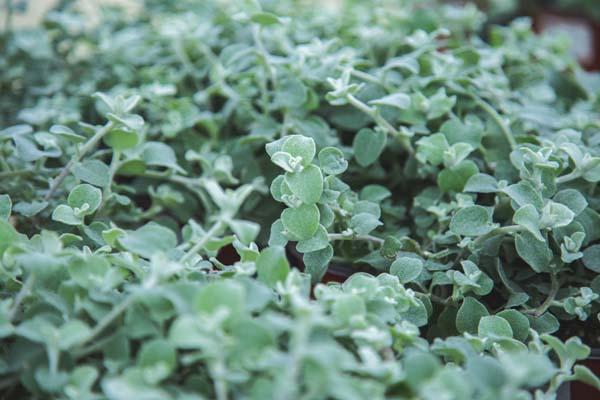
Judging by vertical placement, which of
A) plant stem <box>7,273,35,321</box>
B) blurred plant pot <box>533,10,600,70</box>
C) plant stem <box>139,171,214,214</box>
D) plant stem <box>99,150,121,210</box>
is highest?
plant stem <box>7,273,35,321</box>

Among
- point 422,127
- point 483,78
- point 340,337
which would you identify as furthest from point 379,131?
point 340,337

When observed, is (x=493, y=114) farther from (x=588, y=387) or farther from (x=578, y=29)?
(x=578, y=29)

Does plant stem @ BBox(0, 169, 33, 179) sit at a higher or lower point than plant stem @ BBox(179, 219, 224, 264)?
lower

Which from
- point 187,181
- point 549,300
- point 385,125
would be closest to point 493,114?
point 385,125

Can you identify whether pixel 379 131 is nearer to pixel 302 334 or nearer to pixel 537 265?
pixel 537 265

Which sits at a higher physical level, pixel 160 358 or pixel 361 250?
pixel 160 358

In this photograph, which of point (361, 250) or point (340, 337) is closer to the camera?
point (340, 337)

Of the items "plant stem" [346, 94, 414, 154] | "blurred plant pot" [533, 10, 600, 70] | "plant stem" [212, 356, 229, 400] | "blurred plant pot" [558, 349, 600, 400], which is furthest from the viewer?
"blurred plant pot" [533, 10, 600, 70]

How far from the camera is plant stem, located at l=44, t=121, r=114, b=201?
2.27 ft

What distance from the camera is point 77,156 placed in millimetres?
722

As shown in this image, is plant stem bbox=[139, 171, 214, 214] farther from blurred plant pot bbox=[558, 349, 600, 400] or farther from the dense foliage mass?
blurred plant pot bbox=[558, 349, 600, 400]

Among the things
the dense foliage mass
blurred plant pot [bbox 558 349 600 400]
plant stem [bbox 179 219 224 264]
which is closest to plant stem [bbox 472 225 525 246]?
the dense foliage mass

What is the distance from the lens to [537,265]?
0.66 metres

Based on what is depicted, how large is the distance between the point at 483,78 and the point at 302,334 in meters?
0.56
